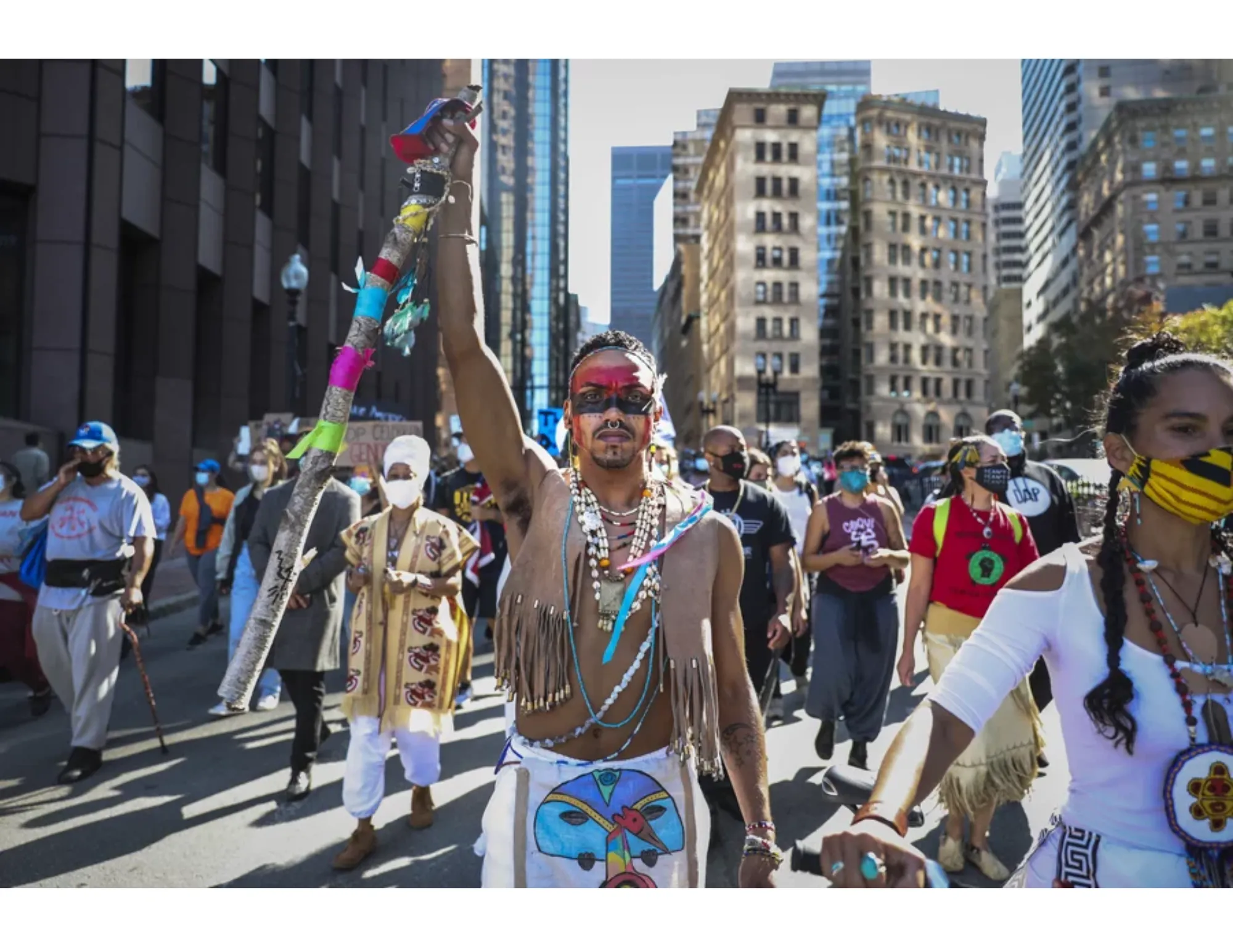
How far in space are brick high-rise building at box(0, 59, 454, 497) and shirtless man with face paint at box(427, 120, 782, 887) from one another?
1132cm

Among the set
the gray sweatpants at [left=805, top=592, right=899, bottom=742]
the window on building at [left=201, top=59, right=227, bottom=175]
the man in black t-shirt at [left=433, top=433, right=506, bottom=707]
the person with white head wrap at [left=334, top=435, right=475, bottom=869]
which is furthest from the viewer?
the window on building at [left=201, top=59, right=227, bottom=175]

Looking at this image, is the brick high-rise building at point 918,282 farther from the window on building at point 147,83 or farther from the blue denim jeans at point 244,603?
the blue denim jeans at point 244,603

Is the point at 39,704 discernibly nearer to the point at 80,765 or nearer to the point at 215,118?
the point at 80,765

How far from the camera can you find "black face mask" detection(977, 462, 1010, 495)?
5086 mm

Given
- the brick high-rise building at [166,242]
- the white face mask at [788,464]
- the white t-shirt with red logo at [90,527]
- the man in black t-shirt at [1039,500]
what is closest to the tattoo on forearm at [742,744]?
the man in black t-shirt at [1039,500]

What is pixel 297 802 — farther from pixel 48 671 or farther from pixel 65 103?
pixel 65 103

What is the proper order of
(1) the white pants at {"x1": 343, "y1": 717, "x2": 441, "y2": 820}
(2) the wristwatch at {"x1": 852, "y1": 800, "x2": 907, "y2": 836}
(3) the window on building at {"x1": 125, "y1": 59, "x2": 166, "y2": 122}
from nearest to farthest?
(2) the wristwatch at {"x1": 852, "y1": 800, "x2": 907, "y2": 836}
(1) the white pants at {"x1": 343, "y1": 717, "x2": 441, "y2": 820}
(3) the window on building at {"x1": 125, "y1": 59, "x2": 166, "y2": 122}

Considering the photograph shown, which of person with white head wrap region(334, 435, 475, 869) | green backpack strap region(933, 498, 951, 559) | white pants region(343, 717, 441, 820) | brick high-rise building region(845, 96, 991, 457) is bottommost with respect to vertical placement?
white pants region(343, 717, 441, 820)

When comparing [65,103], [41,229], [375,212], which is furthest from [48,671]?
[375,212]

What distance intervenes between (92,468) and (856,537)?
5037 millimetres

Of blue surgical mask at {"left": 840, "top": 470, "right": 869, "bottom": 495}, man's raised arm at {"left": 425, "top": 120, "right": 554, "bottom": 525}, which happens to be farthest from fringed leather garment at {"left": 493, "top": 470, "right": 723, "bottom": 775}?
blue surgical mask at {"left": 840, "top": 470, "right": 869, "bottom": 495}

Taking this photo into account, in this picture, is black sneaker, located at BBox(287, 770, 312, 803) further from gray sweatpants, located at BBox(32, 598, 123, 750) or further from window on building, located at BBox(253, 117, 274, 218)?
window on building, located at BBox(253, 117, 274, 218)

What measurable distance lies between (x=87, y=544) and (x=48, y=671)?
0.84 metres

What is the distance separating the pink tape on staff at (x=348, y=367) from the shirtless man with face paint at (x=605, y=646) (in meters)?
0.24
